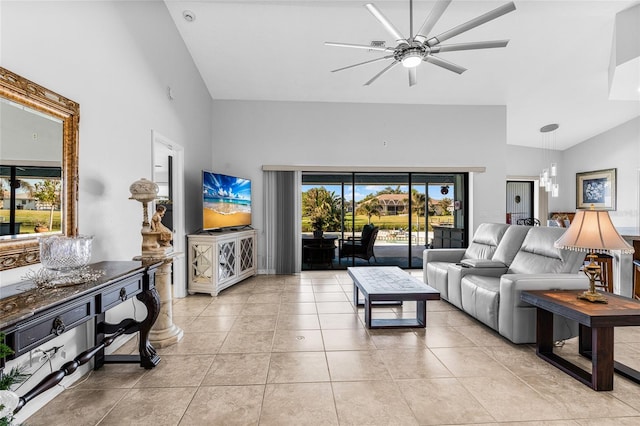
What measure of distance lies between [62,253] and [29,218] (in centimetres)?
36

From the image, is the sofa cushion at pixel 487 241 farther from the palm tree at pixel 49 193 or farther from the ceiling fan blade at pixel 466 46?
the palm tree at pixel 49 193

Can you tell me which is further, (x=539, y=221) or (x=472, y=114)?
(x=539, y=221)

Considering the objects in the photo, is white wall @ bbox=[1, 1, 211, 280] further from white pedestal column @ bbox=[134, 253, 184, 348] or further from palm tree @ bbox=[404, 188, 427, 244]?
palm tree @ bbox=[404, 188, 427, 244]

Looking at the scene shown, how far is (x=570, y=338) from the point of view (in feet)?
9.24

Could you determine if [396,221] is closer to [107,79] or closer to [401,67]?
[401,67]

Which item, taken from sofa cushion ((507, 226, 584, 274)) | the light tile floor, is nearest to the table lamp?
sofa cushion ((507, 226, 584, 274))

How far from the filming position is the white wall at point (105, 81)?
199 cm

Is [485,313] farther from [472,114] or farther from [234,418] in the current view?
[472,114]

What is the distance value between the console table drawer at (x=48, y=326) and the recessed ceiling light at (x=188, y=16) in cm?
371

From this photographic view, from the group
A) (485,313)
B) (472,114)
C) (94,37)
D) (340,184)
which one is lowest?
(485,313)

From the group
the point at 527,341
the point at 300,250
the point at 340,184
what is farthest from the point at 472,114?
the point at 527,341

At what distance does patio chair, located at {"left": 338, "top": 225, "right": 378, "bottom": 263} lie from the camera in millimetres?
6203

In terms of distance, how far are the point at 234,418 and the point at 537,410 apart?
1.82 meters

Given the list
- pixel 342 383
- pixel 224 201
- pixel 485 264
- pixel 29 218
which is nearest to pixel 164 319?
pixel 29 218
